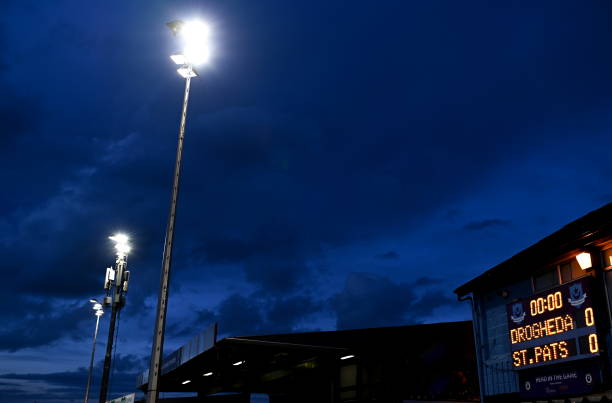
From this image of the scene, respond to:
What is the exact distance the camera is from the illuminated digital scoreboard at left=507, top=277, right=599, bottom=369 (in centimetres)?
1248

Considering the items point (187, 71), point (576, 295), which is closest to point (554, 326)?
point (576, 295)

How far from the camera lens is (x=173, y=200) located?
12750 mm

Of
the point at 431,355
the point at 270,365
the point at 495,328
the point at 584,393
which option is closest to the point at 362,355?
the point at 431,355

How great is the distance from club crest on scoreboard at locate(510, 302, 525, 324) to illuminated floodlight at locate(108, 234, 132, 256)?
633 inches

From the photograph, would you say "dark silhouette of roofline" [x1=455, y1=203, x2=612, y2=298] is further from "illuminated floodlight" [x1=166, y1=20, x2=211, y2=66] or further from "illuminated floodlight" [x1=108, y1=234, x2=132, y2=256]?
"illuminated floodlight" [x1=108, y1=234, x2=132, y2=256]

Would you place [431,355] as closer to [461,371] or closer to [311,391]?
[461,371]

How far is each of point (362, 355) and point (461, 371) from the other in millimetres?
4481

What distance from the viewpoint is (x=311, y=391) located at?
31125 millimetres

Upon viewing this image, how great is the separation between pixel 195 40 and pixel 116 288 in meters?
13.6

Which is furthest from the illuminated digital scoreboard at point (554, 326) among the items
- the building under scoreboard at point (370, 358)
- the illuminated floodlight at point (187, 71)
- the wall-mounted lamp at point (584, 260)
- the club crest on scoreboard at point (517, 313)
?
the illuminated floodlight at point (187, 71)

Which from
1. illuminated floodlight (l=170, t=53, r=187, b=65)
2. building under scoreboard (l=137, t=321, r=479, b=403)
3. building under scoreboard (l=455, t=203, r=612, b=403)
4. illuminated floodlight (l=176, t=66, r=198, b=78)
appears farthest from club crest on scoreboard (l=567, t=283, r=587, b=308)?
illuminated floodlight (l=170, t=53, r=187, b=65)

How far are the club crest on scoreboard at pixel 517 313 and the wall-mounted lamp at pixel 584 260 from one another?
2432 millimetres

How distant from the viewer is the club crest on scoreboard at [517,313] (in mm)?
14719

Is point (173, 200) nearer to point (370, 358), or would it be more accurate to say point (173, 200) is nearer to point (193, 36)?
point (193, 36)
